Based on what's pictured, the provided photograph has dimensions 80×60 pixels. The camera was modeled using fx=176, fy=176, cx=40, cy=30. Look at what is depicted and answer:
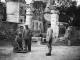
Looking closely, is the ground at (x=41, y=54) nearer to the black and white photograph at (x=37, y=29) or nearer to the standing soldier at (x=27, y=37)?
the black and white photograph at (x=37, y=29)

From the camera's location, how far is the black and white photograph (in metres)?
4.26

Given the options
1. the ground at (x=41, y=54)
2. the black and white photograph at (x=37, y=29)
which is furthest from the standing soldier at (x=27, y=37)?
the ground at (x=41, y=54)

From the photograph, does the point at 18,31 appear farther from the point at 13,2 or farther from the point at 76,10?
the point at 76,10

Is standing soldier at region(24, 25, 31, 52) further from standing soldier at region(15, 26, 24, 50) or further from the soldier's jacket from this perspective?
the soldier's jacket

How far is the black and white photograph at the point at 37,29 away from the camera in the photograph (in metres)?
4.26

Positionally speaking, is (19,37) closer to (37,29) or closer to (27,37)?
(27,37)

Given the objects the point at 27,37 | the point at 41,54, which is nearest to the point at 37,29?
the point at 27,37

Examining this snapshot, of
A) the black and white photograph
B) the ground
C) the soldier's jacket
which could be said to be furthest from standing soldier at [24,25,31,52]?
the soldier's jacket

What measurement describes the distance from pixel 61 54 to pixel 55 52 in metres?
0.16

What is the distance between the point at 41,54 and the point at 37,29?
0.62 m

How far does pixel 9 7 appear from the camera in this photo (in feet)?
14.2

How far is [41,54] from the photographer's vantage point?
13.9ft

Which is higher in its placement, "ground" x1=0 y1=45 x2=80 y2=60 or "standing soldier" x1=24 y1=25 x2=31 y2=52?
"standing soldier" x1=24 y1=25 x2=31 y2=52

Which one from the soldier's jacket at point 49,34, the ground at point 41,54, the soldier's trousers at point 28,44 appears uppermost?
the soldier's jacket at point 49,34
